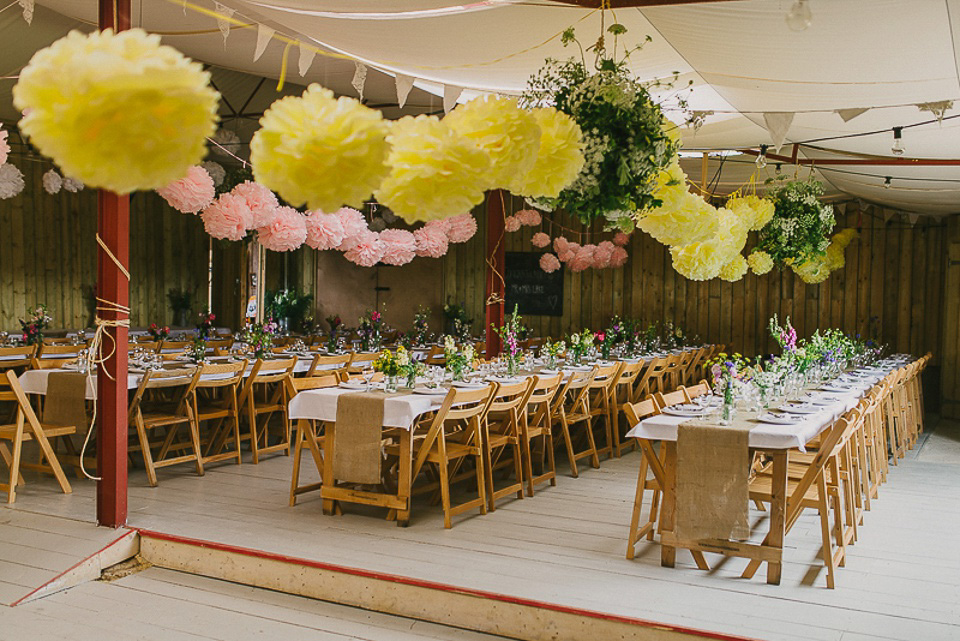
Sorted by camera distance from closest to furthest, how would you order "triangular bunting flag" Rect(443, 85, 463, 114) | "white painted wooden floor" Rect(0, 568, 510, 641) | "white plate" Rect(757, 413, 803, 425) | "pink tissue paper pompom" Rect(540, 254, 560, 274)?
"white painted wooden floor" Rect(0, 568, 510, 641), "white plate" Rect(757, 413, 803, 425), "triangular bunting flag" Rect(443, 85, 463, 114), "pink tissue paper pompom" Rect(540, 254, 560, 274)

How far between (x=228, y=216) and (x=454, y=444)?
244 centimetres

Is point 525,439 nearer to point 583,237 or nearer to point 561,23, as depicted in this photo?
point 561,23

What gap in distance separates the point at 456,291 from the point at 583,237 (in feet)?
7.47

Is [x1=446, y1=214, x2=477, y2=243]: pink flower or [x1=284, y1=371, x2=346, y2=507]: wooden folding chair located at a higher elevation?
[x1=446, y1=214, x2=477, y2=243]: pink flower

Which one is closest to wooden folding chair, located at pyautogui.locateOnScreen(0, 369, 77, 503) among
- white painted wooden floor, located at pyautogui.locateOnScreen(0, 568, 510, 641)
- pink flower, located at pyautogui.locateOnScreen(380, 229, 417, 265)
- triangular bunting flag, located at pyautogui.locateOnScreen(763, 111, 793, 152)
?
white painted wooden floor, located at pyautogui.locateOnScreen(0, 568, 510, 641)

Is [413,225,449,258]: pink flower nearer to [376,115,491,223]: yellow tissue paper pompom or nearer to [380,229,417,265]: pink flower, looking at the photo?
[380,229,417,265]: pink flower

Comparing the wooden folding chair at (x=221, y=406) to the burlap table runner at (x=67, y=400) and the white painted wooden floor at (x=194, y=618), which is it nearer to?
the burlap table runner at (x=67, y=400)

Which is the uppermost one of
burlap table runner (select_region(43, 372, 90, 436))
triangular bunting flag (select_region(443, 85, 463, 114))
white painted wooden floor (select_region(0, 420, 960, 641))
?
triangular bunting flag (select_region(443, 85, 463, 114))

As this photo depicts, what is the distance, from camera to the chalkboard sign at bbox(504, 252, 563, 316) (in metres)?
13.5

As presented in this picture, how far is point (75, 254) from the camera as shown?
1276 centimetres

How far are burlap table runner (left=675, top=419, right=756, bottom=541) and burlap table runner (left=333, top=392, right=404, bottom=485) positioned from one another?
1845 millimetres

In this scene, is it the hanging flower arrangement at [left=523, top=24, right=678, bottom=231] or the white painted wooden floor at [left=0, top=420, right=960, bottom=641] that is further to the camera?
the white painted wooden floor at [left=0, top=420, right=960, bottom=641]

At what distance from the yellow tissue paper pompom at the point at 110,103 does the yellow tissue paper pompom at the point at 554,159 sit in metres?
1.38

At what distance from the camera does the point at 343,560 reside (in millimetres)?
4523
